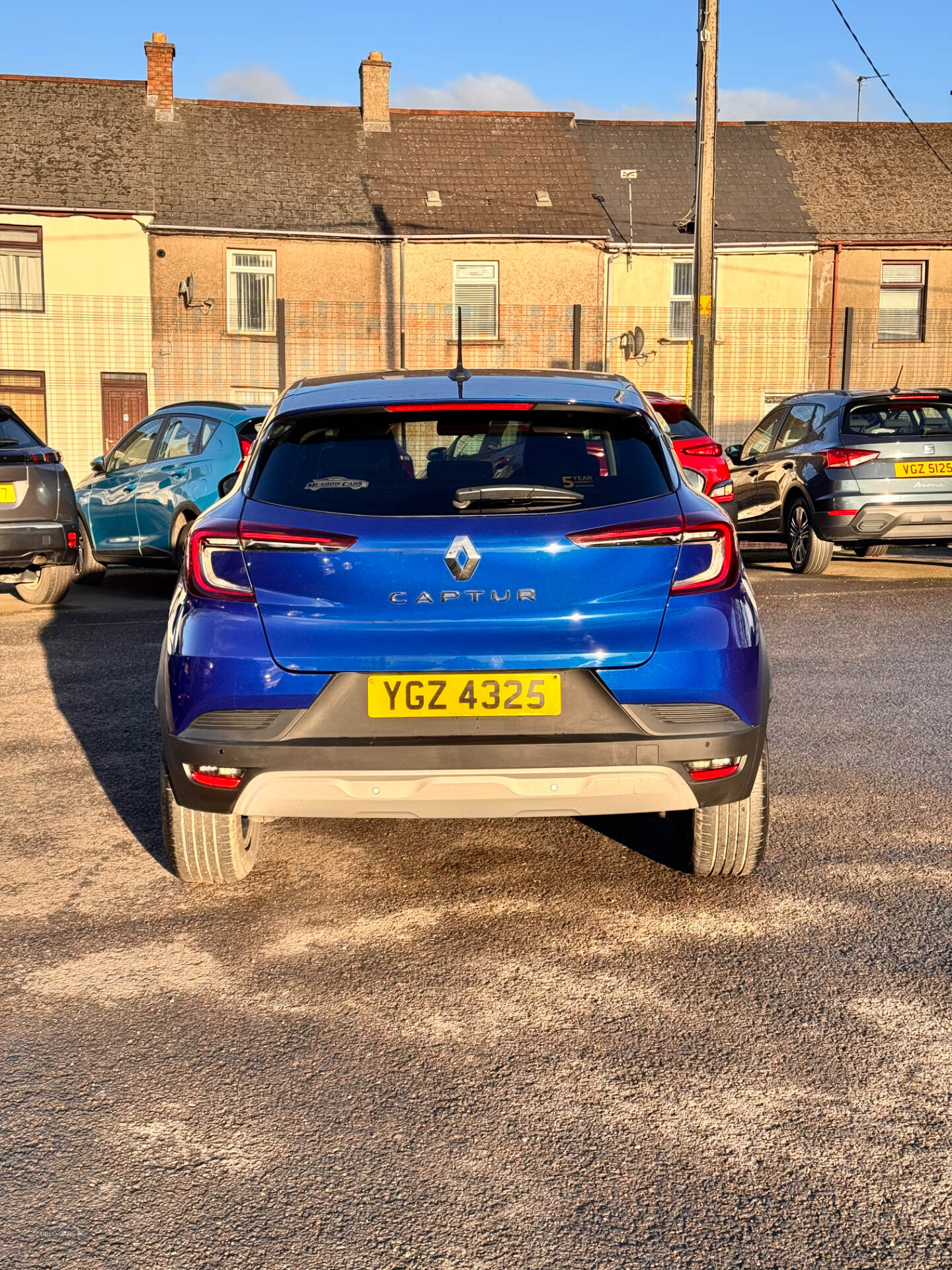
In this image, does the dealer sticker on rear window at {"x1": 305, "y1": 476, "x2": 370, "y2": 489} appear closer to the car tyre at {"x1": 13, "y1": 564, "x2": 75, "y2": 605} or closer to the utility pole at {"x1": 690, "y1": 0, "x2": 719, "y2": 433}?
the car tyre at {"x1": 13, "y1": 564, "x2": 75, "y2": 605}

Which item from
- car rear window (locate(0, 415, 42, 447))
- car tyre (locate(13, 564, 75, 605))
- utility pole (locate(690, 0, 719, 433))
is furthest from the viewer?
utility pole (locate(690, 0, 719, 433))

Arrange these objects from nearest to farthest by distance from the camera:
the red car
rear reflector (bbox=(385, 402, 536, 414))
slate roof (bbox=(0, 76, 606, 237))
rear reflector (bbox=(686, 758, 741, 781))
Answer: rear reflector (bbox=(686, 758, 741, 781)) < rear reflector (bbox=(385, 402, 536, 414)) < the red car < slate roof (bbox=(0, 76, 606, 237))

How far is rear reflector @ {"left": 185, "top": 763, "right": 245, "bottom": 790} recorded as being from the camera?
4.12 metres

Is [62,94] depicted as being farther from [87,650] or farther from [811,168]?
[87,650]

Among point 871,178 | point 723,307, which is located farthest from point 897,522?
point 871,178

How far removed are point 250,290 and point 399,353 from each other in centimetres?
439

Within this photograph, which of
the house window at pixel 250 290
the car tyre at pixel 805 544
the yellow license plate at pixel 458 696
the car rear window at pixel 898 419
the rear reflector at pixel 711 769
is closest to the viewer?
the yellow license plate at pixel 458 696

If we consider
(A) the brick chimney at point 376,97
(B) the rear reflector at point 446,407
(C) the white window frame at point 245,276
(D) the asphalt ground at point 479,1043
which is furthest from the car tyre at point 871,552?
(A) the brick chimney at point 376,97

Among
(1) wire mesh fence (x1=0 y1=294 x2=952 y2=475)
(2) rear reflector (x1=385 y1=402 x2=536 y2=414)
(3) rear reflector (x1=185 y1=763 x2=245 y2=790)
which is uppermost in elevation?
(1) wire mesh fence (x1=0 y1=294 x2=952 y2=475)

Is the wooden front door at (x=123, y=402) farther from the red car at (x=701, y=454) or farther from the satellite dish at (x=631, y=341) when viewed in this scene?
the red car at (x=701, y=454)

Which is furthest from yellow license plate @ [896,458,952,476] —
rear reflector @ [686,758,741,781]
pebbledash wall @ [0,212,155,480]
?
pebbledash wall @ [0,212,155,480]

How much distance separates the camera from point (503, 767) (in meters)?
3.99

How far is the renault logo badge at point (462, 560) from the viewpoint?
4031 mm

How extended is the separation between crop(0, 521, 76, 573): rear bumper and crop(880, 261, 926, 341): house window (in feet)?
85.2
